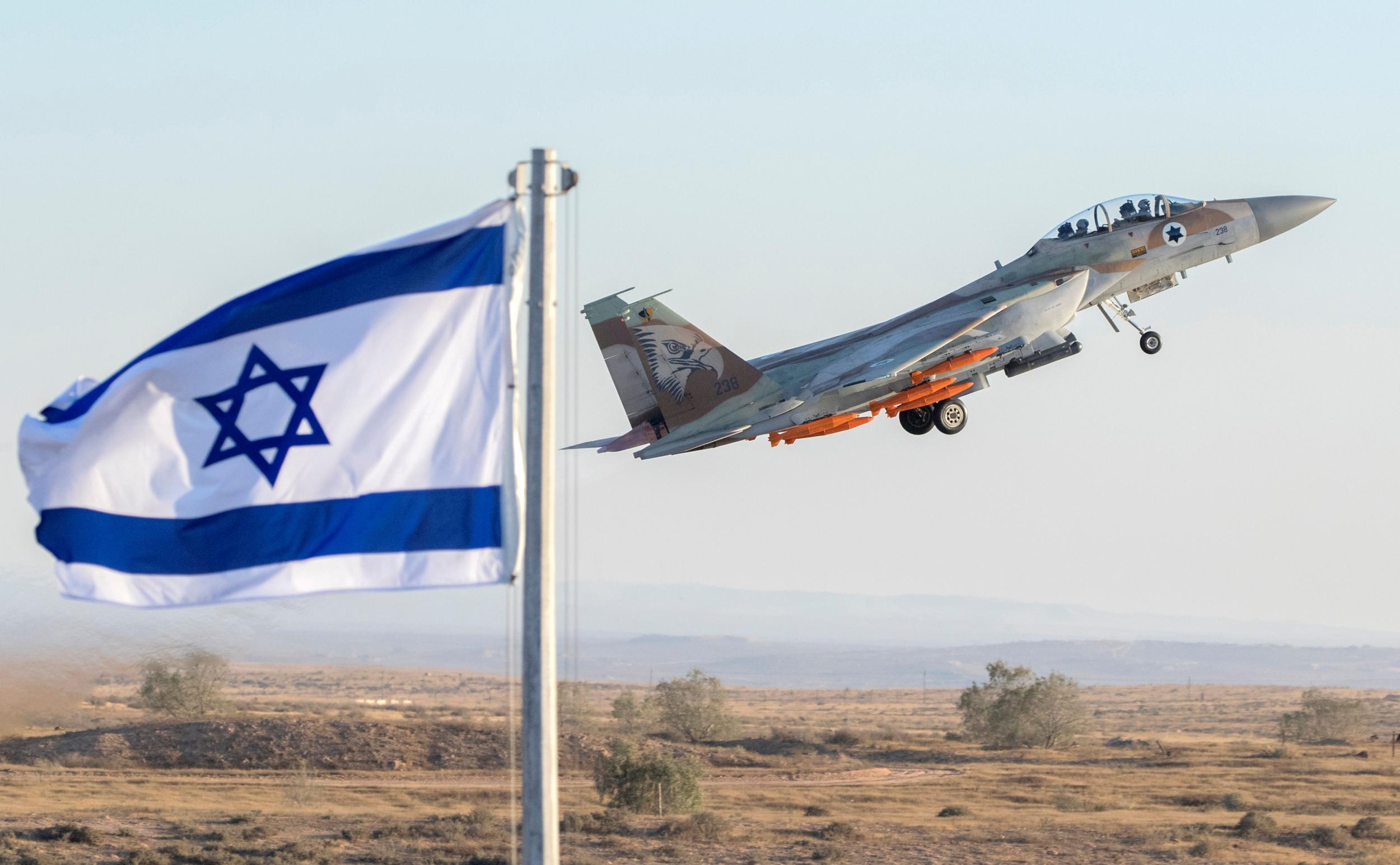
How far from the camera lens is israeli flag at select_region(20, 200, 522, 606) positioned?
35.1 feet

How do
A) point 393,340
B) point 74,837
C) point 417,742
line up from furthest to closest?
1. point 417,742
2. point 74,837
3. point 393,340

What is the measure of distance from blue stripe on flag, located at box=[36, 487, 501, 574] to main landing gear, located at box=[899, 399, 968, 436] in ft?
94.7

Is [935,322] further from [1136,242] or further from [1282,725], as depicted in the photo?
[1282,725]

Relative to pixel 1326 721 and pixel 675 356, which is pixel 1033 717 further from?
pixel 675 356

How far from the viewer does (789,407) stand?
3703cm

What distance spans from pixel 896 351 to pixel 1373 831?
19.5 metres

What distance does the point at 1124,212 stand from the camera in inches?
1508

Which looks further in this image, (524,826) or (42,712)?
(42,712)

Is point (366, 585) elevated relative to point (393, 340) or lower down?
lower down

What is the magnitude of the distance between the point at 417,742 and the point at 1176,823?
97.3ft

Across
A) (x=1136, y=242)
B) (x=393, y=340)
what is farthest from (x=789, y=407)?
(x=393, y=340)

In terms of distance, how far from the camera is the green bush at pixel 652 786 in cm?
4669

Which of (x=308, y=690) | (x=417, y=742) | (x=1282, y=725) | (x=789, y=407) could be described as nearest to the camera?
(x=789, y=407)

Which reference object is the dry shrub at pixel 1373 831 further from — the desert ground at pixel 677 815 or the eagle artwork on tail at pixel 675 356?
the eagle artwork on tail at pixel 675 356
